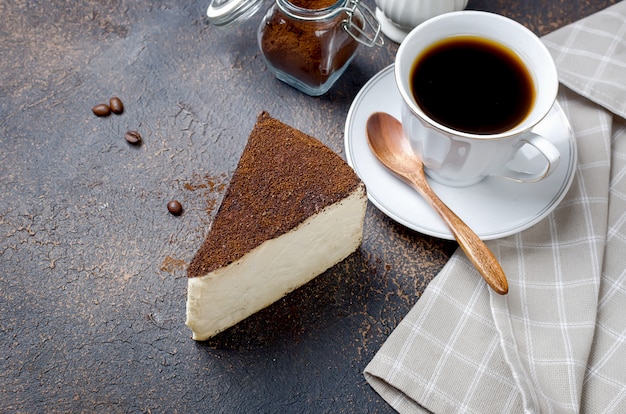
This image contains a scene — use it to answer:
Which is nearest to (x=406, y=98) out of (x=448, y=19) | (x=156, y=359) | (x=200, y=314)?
(x=448, y=19)

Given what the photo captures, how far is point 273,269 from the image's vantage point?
1.54 meters

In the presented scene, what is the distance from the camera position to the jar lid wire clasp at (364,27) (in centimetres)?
171

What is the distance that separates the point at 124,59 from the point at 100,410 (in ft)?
2.98

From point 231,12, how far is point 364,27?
0.33 meters

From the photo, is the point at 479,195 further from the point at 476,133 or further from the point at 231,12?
the point at 231,12

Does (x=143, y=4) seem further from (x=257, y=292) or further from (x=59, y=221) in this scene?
(x=257, y=292)

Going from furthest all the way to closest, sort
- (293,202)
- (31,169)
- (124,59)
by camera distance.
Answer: (124,59), (31,169), (293,202)

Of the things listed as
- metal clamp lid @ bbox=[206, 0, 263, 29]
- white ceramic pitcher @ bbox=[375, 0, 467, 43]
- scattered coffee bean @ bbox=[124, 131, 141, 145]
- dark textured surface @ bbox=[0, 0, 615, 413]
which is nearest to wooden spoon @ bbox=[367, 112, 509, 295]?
dark textured surface @ bbox=[0, 0, 615, 413]

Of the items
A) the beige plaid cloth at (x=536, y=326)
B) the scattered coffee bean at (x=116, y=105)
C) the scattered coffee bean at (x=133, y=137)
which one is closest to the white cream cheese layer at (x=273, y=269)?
the beige plaid cloth at (x=536, y=326)

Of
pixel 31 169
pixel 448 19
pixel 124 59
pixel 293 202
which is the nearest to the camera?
pixel 293 202

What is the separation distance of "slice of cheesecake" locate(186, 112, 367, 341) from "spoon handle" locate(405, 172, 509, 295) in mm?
180

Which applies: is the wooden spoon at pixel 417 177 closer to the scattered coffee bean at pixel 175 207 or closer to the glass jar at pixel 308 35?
the glass jar at pixel 308 35

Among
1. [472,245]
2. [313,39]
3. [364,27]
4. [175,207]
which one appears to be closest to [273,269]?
[175,207]

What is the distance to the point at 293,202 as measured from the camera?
149cm
